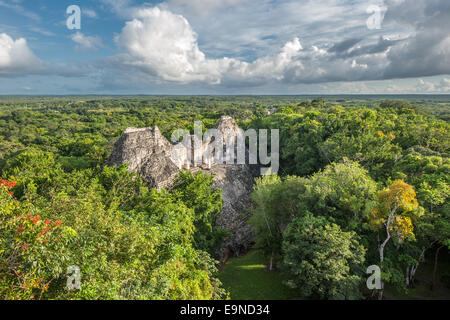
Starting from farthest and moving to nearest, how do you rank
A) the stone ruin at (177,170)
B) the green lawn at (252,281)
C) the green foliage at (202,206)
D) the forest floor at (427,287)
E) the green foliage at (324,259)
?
1. the stone ruin at (177,170)
2. the green foliage at (202,206)
3. the green lawn at (252,281)
4. the forest floor at (427,287)
5. the green foliage at (324,259)

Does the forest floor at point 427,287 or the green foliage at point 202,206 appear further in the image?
the green foliage at point 202,206

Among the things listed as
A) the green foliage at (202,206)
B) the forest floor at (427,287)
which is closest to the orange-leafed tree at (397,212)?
the forest floor at (427,287)

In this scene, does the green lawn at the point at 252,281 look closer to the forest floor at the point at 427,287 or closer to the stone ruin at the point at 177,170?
the stone ruin at the point at 177,170

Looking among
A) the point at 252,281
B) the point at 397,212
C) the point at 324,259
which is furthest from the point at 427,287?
the point at 252,281

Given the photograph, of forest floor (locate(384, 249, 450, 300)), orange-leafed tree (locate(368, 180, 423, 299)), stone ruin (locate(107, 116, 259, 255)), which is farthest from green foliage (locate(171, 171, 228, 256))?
forest floor (locate(384, 249, 450, 300))

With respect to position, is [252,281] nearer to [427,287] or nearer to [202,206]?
[202,206]

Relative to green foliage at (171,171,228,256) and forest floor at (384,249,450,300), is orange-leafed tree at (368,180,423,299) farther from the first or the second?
green foliage at (171,171,228,256)
